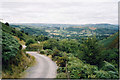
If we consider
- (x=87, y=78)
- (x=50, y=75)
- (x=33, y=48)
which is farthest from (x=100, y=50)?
(x=33, y=48)

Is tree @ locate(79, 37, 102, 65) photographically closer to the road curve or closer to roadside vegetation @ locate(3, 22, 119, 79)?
roadside vegetation @ locate(3, 22, 119, 79)

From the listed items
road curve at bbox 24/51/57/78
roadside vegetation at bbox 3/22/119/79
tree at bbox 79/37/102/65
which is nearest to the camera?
roadside vegetation at bbox 3/22/119/79

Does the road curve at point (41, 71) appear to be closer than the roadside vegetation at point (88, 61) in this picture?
No

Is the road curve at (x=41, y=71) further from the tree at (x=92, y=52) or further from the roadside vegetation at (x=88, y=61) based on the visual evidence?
the tree at (x=92, y=52)

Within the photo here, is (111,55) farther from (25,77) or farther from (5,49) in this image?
(5,49)

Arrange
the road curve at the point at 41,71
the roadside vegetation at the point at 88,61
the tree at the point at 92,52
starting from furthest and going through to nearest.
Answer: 1. the tree at the point at 92,52
2. the road curve at the point at 41,71
3. the roadside vegetation at the point at 88,61

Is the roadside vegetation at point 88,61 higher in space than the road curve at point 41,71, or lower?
higher

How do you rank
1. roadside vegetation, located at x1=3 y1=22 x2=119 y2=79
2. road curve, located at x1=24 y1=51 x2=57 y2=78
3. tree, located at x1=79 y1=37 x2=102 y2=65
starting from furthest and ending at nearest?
1. tree, located at x1=79 y1=37 x2=102 y2=65
2. road curve, located at x1=24 y1=51 x2=57 y2=78
3. roadside vegetation, located at x1=3 y1=22 x2=119 y2=79

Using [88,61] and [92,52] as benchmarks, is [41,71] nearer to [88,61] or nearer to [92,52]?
[88,61]

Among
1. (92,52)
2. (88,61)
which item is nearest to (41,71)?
(88,61)

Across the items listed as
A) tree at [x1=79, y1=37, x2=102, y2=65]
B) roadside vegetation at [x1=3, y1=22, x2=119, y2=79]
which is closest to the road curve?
roadside vegetation at [x1=3, y1=22, x2=119, y2=79]

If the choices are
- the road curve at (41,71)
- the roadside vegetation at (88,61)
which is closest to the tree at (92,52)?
Result: the roadside vegetation at (88,61)

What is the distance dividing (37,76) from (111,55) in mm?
9477

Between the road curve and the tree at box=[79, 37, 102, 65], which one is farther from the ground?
the tree at box=[79, 37, 102, 65]
